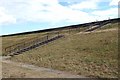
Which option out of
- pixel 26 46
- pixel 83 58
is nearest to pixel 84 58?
pixel 83 58

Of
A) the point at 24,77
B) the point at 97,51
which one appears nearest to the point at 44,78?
the point at 24,77

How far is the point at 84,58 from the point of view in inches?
1241

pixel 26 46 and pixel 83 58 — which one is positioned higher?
pixel 26 46

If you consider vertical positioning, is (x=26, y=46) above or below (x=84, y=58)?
above

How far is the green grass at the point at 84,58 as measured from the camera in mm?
26147

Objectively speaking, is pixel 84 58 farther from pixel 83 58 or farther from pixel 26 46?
pixel 26 46

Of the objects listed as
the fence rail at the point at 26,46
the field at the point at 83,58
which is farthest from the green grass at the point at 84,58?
the fence rail at the point at 26,46

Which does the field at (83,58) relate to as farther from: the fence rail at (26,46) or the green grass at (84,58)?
the fence rail at (26,46)

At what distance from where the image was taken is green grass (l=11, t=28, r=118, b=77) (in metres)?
26.1

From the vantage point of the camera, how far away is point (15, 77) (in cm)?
2298

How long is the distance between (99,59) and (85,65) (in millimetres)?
2312

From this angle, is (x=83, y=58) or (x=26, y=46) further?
(x=26, y=46)

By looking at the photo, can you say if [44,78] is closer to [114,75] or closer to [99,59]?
[114,75]

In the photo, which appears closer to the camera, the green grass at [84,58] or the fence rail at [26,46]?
the green grass at [84,58]
